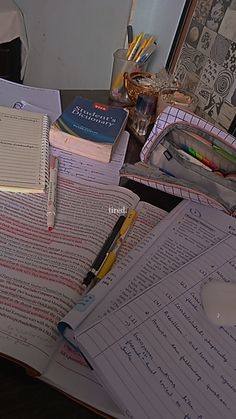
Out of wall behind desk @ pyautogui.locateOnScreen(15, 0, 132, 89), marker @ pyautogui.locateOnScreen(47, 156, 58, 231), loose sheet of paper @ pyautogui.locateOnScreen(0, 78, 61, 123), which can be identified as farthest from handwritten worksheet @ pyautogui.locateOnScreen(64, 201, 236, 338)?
wall behind desk @ pyautogui.locateOnScreen(15, 0, 132, 89)

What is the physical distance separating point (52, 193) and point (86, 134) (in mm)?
157

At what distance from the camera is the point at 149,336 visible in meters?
0.36

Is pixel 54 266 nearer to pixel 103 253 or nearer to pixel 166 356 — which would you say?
pixel 103 253

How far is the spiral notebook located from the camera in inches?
21.5

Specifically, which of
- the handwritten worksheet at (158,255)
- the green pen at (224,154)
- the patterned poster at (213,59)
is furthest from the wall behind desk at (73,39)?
the handwritten worksheet at (158,255)

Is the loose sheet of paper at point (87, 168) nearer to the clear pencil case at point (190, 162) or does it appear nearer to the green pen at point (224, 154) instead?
the clear pencil case at point (190, 162)

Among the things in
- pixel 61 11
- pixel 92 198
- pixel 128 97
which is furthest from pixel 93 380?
pixel 61 11

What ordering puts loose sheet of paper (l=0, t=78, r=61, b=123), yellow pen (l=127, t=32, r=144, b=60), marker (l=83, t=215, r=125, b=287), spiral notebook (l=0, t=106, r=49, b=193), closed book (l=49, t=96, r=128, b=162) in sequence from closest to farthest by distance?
marker (l=83, t=215, r=125, b=287) → spiral notebook (l=0, t=106, r=49, b=193) → closed book (l=49, t=96, r=128, b=162) → loose sheet of paper (l=0, t=78, r=61, b=123) → yellow pen (l=127, t=32, r=144, b=60)

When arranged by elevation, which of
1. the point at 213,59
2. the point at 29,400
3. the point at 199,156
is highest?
the point at 213,59

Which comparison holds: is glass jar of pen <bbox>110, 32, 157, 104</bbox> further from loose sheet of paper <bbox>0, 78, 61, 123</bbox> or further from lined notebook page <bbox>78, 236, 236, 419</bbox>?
lined notebook page <bbox>78, 236, 236, 419</bbox>

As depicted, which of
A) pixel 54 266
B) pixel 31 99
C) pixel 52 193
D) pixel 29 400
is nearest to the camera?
pixel 29 400

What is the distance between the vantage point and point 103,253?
1.53ft

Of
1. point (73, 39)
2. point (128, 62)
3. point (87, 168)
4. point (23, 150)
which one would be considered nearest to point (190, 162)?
point (87, 168)

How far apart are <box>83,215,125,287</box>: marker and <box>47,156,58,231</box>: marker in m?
0.08
